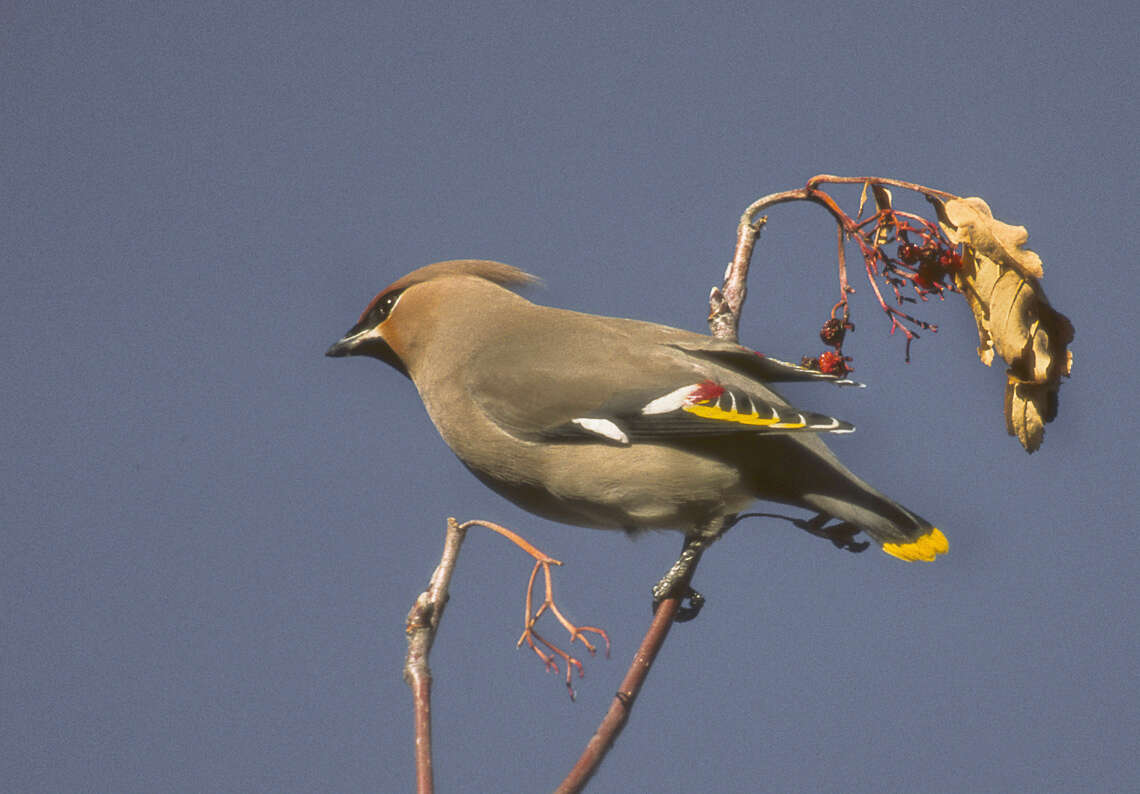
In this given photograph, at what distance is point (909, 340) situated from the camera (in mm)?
2705

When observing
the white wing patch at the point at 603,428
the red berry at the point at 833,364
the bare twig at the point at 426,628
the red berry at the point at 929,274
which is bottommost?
the bare twig at the point at 426,628

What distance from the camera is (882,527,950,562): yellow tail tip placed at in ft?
9.45

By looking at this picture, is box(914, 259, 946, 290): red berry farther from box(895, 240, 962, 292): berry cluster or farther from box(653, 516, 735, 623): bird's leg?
box(653, 516, 735, 623): bird's leg

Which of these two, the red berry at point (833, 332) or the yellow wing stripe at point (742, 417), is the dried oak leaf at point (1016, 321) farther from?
the yellow wing stripe at point (742, 417)

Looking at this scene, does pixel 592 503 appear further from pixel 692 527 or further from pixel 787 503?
pixel 787 503

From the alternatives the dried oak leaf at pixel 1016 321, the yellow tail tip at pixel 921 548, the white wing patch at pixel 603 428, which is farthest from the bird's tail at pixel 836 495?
the dried oak leaf at pixel 1016 321

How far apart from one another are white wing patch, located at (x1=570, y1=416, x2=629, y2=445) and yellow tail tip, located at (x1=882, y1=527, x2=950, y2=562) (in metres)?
0.67

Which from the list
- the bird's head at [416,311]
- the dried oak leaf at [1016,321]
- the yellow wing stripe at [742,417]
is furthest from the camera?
the bird's head at [416,311]

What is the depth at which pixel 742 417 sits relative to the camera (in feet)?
8.80

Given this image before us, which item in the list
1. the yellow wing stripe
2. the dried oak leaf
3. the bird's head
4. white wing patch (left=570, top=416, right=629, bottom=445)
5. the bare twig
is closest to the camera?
the bare twig

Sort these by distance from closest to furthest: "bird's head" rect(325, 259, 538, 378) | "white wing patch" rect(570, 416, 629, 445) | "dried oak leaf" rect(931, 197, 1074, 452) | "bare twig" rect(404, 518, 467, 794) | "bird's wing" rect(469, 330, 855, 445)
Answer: "bare twig" rect(404, 518, 467, 794), "dried oak leaf" rect(931, 197, 1074, 452), "bird's wing" rect(469, 330, 855, 445), "white wing patch" rect(570, 416, 629, 445), "bird's head" rect(325, 259, 538, 378)

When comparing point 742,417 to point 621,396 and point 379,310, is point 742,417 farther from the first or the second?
point 379,310

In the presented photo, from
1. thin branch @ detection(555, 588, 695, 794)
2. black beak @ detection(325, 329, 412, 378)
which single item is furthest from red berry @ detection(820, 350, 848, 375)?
black beak @ detection(325, 329, 412, 378)

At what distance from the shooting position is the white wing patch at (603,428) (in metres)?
2.84
